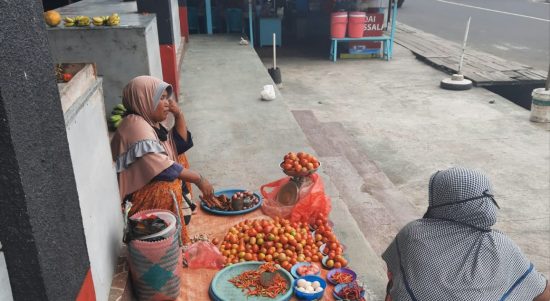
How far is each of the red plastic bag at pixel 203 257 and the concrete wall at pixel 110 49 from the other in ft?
10.5

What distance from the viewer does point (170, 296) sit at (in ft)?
11.2

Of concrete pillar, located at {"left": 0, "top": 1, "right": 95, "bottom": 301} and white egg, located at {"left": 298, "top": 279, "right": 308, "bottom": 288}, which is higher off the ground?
concrete pillar, located at {"left": 0, "top": 1, "right": 95, "bottom": 301}

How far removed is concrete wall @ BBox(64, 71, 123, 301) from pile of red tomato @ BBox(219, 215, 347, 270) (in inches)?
38.7

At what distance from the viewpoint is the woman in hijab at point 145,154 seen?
11.4 feet

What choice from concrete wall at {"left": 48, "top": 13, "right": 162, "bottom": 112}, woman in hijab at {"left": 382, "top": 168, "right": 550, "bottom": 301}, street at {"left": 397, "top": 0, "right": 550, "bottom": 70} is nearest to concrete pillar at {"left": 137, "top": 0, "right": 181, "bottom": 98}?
concrete wall at {"left": 48, "top": 13, "right": 162, "bottom": 112}

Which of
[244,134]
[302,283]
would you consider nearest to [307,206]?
[302,283]

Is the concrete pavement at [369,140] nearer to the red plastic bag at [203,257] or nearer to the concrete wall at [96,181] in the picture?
the red plastic bag at [203,257]

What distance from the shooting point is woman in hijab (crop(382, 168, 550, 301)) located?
241 centimetres

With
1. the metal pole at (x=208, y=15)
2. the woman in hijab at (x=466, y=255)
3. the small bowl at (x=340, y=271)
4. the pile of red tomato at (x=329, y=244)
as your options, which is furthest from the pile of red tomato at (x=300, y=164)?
the metal pole at (x=208, y=15)

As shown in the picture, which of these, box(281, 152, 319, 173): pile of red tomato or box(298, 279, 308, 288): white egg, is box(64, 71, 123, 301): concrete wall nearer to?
box(298, 279, 308, 288): white egg

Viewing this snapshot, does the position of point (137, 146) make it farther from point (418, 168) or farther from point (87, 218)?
point (418, 168)

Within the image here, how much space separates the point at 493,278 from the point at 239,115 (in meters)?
5.92

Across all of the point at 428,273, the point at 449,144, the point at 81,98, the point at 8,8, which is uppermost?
the point at 8,8

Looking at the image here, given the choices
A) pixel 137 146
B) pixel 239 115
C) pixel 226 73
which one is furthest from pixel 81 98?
pixel 226 73
